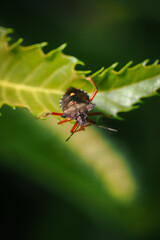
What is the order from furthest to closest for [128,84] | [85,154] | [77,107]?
1. [85,154]
2. [77,107]
3. [128,84]

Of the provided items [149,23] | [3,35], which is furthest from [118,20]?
[3,35]

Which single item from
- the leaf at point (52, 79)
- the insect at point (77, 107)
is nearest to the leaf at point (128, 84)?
the leaf at point (52, 79)

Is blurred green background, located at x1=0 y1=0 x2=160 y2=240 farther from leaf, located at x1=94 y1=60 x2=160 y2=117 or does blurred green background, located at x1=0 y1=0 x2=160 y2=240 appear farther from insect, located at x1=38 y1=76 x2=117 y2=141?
leaf, located at x1=94 y1=60 x2=160 y2=117

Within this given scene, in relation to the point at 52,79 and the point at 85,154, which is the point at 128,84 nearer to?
the point at 52,79

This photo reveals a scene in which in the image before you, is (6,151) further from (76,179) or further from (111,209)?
(111,209)

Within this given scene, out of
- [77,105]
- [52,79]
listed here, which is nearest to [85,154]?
[77,105]

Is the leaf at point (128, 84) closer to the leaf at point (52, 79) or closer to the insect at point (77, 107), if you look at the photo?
the leaf at point (52, 79)
